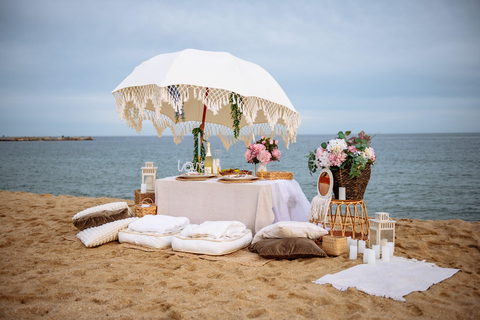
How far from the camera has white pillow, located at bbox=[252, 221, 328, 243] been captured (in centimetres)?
371

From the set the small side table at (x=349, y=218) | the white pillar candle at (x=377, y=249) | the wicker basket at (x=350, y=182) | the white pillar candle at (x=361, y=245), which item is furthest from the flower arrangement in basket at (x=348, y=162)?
the white pillar candle at (x=377, y=249)

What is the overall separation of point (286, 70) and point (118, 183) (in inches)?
453

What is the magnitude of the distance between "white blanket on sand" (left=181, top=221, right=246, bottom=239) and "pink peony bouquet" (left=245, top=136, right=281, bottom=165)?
43.5 inches

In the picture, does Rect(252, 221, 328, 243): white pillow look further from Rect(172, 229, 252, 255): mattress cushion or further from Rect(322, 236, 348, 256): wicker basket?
Rect(172, 229, 252, 255): mattress cushion

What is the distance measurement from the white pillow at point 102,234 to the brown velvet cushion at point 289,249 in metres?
1.79

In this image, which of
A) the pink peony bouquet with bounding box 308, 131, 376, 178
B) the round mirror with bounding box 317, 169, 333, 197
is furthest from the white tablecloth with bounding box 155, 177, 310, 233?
the pink peony bouquet with bounding box 308, 131, 376, 178

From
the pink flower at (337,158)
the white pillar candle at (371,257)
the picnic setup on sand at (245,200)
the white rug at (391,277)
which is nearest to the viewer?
the white rug at (391,277)

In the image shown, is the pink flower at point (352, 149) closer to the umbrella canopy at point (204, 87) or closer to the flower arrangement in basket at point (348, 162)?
the flower arrangement in basket at point (348, 162)

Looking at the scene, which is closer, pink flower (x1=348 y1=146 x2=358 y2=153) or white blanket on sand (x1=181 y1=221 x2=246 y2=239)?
white blanket on sand (x1=181 y1=221 x2=246 y2=239)

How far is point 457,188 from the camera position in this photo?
1627 centimetres

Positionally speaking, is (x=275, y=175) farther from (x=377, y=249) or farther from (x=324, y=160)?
(x=377, y=249)

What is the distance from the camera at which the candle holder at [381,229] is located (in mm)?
3684

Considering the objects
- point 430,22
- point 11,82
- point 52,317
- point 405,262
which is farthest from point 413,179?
point 11,82

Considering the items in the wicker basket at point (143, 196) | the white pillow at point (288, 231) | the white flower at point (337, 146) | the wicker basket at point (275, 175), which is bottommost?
the white pillow at point (288, 231)
